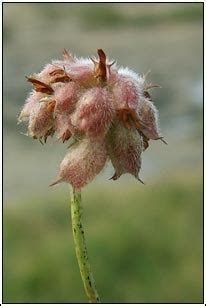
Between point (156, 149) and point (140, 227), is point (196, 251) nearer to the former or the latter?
point (140, 227)

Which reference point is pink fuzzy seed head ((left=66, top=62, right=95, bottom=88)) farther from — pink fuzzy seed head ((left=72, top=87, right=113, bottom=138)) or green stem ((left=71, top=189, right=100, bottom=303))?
green stem ((left=71, top=189, right=100, bottom=303))

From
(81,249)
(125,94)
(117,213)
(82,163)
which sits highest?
(125,94)

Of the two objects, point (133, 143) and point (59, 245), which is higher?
point (133, 143)

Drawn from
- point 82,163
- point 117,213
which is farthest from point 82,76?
point 117,213

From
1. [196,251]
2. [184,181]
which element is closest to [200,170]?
[184,181]

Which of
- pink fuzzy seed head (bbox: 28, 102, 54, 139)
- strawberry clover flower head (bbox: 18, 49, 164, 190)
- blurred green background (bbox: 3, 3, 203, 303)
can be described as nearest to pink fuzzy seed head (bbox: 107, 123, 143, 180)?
strawberry clover flower head (bbox: 18, 49, 164, 190)

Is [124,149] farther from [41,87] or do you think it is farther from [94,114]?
[41,87]

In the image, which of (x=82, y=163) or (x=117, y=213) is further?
(x=117, y=213)
